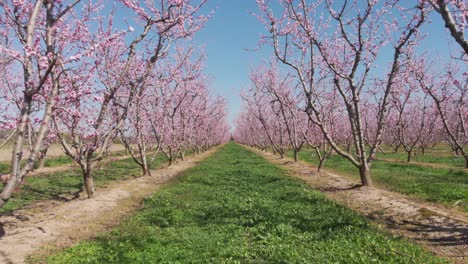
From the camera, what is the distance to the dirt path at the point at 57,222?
9.14 m

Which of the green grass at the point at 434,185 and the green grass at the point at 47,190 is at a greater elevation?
the green grass at the point at 434,185

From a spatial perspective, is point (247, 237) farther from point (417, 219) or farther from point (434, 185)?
point (434, 185)

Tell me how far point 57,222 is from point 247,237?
6.46 m

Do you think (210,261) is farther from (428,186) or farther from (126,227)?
(428,186)

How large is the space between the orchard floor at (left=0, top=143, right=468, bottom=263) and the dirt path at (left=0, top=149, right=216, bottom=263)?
29mm

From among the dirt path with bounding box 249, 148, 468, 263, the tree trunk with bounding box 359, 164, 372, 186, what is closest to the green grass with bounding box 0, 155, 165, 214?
the dirt path with bounding box 249, 148, 468, 263

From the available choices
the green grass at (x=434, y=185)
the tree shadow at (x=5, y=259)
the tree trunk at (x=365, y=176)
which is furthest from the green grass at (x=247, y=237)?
the green grass at (x=434, y=185)

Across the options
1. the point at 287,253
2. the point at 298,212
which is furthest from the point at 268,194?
the point at 287,253

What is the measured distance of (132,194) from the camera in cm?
1755

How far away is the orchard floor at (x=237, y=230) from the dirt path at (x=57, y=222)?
3cm

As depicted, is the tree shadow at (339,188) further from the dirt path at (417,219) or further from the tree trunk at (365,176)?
the dirt path at (417,219)

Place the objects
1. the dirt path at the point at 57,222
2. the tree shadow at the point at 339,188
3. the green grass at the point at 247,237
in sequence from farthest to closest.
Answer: the tree shadow at the point at 339,188 → the dirt path at the point at 57,222 → the green grass at the point at 247,237

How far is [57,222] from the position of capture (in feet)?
37.2

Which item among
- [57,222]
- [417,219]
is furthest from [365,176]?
[57,222]
